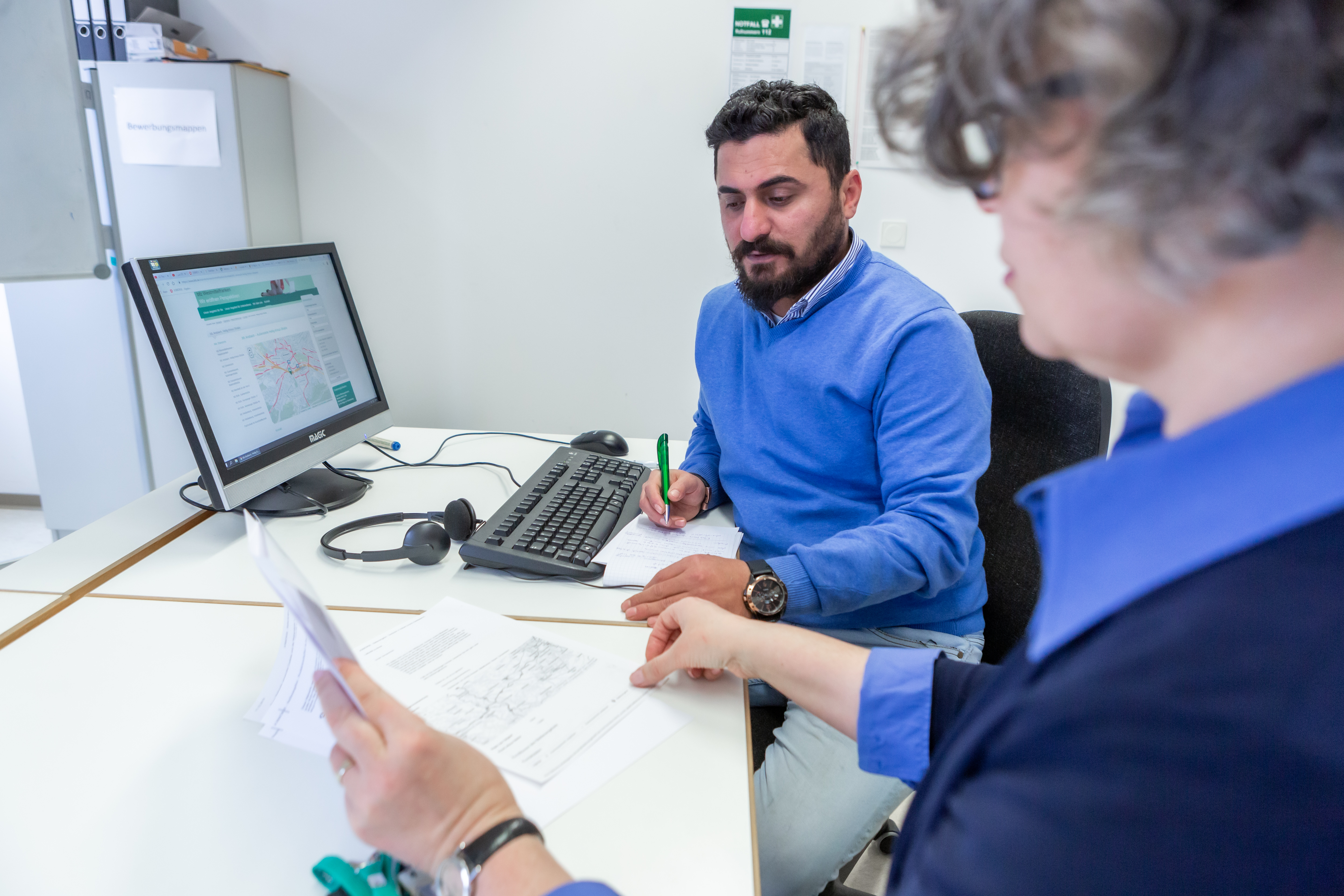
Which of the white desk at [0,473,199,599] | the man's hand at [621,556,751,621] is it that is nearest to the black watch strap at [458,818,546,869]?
the man's hand at [621,556,751,621]

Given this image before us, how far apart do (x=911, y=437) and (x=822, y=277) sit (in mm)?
383

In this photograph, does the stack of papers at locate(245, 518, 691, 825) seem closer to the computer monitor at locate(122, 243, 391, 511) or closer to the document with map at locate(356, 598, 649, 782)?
the document with map at locate(356, 598, 649, 782)

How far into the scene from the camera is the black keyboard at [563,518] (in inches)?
43.9

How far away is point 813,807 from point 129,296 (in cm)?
238

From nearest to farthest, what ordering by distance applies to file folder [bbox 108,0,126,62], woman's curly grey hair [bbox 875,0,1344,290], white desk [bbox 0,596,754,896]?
woman's curly grey hair [bbox 875,0,1344,290]
white desk [bbox 0,596,754,896]
file folder [bbox 108,0,126,62]

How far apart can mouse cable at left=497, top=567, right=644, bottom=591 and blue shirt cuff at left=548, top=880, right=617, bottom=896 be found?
1.93 ft

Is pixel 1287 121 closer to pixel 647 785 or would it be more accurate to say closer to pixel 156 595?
pixel 647 785

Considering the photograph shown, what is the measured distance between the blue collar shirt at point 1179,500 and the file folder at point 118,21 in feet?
8.44

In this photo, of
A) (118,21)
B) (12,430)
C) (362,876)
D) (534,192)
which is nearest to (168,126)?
(118,21)

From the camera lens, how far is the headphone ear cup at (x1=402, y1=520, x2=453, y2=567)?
1.13 m

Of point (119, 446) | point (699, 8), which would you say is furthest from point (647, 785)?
point (119, 446)

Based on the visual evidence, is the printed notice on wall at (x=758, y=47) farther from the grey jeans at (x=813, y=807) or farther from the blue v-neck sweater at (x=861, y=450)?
the grey jeans at (x=813, y=807)

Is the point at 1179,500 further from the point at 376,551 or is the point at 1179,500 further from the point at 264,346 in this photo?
the point at 264,346

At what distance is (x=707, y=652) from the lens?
0.85 metres
